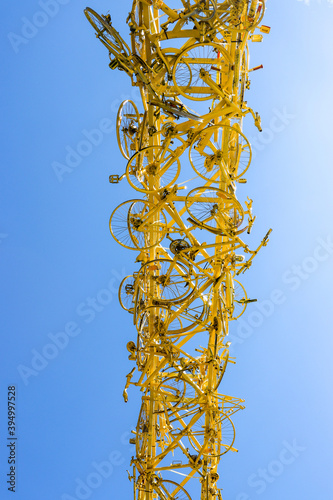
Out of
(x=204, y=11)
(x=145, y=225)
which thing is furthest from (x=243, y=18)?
(x=145, y=225)

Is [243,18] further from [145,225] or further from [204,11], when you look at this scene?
[145,225]

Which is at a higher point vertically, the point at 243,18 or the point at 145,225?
the point at 243,18

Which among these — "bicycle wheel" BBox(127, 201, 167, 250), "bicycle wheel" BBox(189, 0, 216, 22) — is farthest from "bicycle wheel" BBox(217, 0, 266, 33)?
"bicycle wheel" BBox(127, 201, 167, 250)

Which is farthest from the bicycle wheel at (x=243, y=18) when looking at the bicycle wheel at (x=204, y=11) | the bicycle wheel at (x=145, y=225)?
the bicycle wheel at (x=145, y=225)

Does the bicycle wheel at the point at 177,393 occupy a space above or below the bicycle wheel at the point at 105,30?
below

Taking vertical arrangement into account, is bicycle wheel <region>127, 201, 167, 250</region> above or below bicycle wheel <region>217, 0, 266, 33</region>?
below

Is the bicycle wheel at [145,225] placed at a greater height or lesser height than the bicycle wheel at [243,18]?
lesser

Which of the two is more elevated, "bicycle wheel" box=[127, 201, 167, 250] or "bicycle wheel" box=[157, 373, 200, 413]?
"bicycle wheel" box=[127, 201, 167, 250]

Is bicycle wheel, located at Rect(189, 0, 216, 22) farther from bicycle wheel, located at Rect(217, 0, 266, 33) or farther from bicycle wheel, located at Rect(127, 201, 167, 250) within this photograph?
bicycle wheel, located at Rect(127, 201, 167, 250)

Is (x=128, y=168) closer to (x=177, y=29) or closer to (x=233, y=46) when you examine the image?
(x=177, y=29)

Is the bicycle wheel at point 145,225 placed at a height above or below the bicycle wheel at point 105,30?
below

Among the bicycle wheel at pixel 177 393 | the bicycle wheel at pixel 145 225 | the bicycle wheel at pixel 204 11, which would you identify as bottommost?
the bicycle wheel at pixel 177 393

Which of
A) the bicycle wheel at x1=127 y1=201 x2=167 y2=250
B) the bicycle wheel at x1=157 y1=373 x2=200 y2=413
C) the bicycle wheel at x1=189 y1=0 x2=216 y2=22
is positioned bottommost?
the bicycle wheel at x1=157 y1=373 x2=200 y2=413

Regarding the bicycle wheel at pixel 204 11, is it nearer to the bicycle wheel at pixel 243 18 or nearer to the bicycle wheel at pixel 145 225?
the bicycle wheel at pixel 243 18
